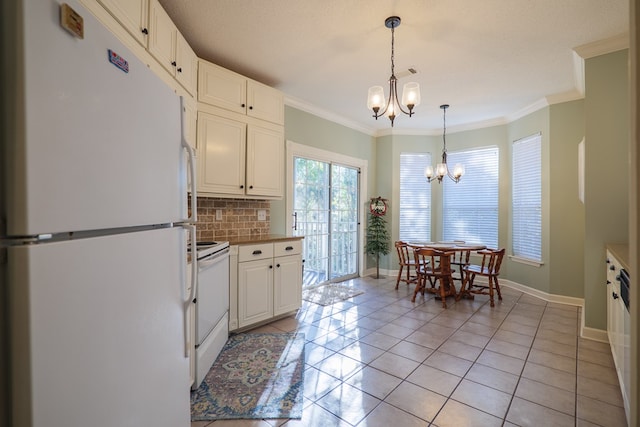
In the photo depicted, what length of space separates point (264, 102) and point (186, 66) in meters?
0.92

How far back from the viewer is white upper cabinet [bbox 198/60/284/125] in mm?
2763

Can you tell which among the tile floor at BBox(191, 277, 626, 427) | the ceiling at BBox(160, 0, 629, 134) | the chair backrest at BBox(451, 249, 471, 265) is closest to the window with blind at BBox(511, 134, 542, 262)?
the ceiling at BBox(160, 0, 629, 134)

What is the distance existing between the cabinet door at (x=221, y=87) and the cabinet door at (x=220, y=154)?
0.15 metres

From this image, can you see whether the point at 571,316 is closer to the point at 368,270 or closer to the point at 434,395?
the point at 434,395

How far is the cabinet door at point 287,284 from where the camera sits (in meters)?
3.09

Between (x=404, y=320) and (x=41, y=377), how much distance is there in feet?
10.4

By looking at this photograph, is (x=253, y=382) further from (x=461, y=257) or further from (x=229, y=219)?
(x=461, y=257)

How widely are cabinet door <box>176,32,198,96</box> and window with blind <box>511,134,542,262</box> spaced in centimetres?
443

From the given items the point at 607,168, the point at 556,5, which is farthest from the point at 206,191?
the point at 607,168

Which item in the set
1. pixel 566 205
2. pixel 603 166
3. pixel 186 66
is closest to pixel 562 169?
pixel 566 205

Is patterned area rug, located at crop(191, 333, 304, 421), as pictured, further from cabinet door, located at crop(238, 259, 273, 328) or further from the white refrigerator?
the white refrigerator

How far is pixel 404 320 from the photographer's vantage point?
3.26 meters

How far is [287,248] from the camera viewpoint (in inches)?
126

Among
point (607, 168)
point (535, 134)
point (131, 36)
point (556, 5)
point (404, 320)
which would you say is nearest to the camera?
point (131, 36)
